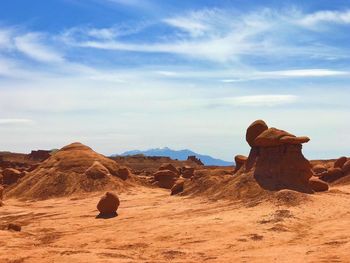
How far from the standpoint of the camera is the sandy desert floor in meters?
17.1

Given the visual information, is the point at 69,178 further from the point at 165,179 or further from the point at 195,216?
the point at 195,216

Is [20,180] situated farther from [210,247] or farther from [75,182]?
[210,247]

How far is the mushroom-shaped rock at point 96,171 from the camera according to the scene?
45.7m

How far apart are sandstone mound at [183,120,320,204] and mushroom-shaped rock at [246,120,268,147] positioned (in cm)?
175

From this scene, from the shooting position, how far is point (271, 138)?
31250 mm

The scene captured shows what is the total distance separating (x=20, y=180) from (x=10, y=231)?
27.2 metres

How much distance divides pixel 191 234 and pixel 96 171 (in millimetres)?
26388

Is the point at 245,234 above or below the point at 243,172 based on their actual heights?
below

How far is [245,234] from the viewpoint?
20.6m

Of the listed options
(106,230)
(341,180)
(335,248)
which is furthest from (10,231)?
(341,180)

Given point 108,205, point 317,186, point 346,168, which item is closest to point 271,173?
point 317,186

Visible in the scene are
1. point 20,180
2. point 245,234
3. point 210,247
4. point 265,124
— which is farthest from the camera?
point 20,180

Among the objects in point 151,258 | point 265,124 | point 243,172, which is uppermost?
point 265,124

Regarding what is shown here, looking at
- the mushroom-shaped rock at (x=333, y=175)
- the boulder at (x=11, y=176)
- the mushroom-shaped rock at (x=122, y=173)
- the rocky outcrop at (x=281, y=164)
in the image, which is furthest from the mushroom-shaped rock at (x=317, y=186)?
the boulder at (x=11, y=176)
